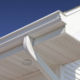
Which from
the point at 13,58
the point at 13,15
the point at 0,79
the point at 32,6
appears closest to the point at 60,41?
the point at 13,58

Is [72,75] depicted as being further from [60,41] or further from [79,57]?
[60,41]

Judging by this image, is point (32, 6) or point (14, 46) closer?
point (14, 46)

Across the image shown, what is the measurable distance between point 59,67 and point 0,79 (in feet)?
5.26

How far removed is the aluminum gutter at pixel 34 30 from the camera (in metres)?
4.57

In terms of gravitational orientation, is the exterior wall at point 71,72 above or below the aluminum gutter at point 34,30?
below

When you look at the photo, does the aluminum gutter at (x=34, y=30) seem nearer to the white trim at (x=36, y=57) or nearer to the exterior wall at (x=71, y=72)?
the white trim at (x=36, y=57)

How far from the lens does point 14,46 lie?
5.19m

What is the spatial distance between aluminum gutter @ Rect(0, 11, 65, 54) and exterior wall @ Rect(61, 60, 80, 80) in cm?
117

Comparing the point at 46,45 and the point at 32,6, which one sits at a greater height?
the point at 32,6

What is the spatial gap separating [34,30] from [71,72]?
1.46m

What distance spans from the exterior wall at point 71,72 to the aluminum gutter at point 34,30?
117 centimetres

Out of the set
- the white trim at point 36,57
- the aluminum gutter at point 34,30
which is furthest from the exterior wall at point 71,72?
the aluminum gutter at point 34,30

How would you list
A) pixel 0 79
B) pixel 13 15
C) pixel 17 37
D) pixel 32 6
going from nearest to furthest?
pixel 17 37 < pixel 0 79 < pixel 32 6 < pixel 13 15

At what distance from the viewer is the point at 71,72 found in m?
5.73
